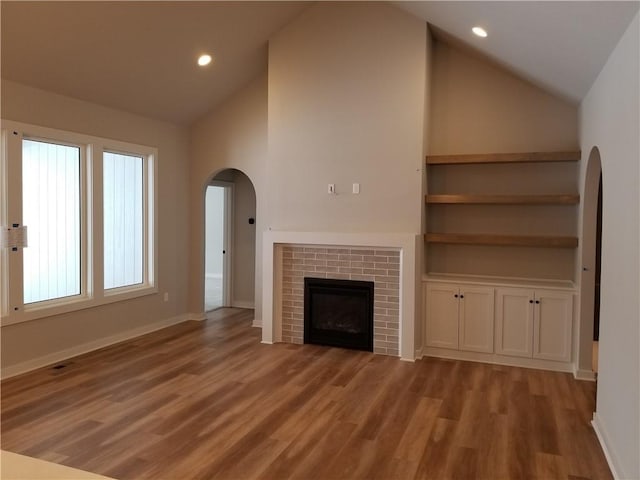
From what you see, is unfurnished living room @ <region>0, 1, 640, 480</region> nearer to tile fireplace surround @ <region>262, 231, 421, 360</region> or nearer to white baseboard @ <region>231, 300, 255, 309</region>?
tile fireplace surround @ <region>262, 231, 421, 360</region>

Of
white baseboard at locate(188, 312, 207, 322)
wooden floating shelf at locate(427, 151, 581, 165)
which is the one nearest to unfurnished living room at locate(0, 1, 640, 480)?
wooden floating shelf at locate(427, 151, 581, 165)

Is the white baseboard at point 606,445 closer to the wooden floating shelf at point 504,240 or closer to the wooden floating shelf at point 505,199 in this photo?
the wooden floating shelf at point 504,240

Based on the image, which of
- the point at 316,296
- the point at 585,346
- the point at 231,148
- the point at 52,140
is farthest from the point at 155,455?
the point at 231,148

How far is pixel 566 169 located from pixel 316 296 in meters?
3.00

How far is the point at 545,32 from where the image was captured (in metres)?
3.52

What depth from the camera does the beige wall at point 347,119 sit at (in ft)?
17.0

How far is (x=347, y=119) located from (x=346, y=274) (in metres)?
1.71

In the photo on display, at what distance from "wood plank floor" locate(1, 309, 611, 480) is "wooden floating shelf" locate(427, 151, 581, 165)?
2.08m

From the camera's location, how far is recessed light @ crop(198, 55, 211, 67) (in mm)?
5384

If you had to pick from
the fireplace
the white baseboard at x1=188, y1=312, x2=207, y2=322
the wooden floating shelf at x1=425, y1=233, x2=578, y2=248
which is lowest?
the white baseboard at x1=188, y1=312, x2=207, y2=322

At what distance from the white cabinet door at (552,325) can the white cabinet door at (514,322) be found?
0.06m

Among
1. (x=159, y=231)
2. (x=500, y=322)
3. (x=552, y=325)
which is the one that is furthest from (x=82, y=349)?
(x=552, y=325)

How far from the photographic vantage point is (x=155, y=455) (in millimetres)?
3076

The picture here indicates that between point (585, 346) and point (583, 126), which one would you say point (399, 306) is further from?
point (583, 126)
